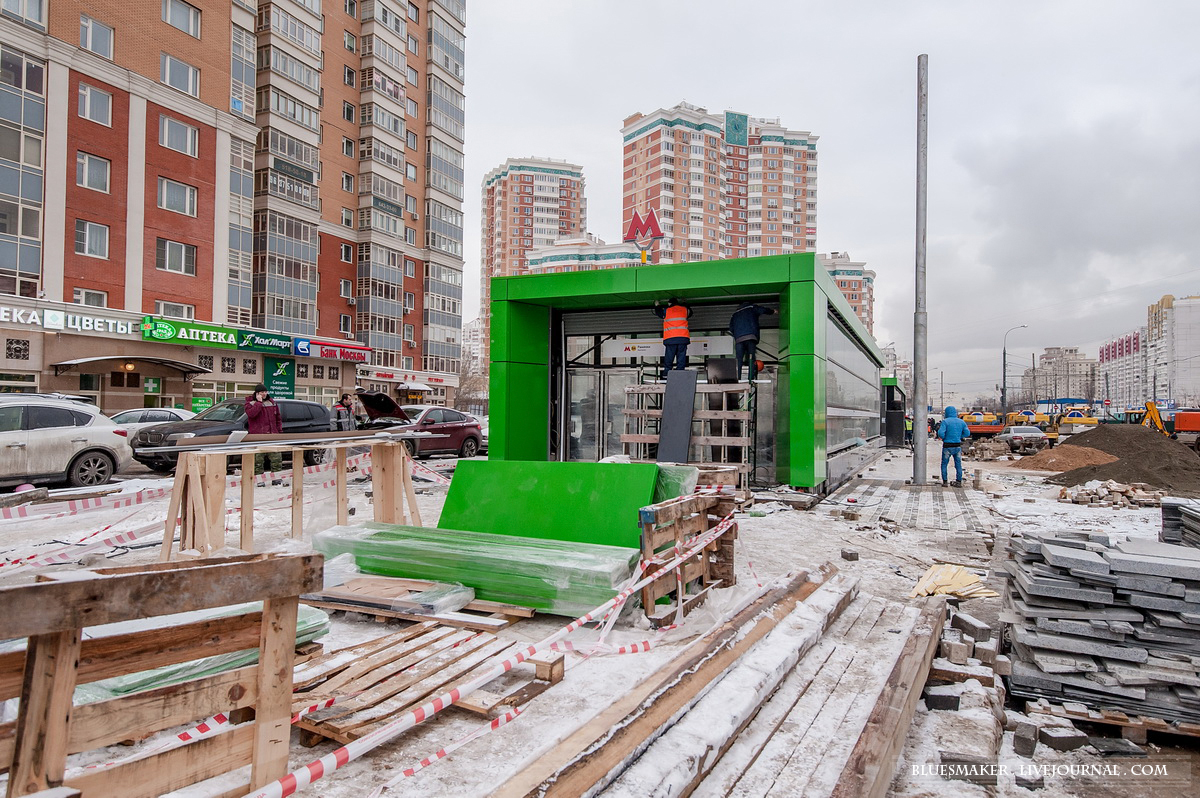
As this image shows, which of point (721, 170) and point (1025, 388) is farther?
point (1025, 388)

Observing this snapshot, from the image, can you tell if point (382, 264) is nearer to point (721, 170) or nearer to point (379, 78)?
point (379, 78)

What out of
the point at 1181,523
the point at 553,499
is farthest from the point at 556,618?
the point at 1181,523

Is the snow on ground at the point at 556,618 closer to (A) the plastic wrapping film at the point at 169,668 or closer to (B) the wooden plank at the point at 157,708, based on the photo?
(A) the plastic wrapping film at the point at 169,668

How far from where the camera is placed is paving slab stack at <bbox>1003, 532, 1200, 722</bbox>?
3.75 metres

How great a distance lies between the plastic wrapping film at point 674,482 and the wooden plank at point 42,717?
182 inches

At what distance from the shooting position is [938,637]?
4.51 meters

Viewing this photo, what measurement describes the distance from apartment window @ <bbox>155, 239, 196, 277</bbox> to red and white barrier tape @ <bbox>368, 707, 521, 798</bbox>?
32.0 m

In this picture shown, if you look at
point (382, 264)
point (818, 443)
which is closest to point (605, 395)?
point (818, 443)

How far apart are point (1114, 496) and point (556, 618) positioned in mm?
12324

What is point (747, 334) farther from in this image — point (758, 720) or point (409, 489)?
point (758, 720)

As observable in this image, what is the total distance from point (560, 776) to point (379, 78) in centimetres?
5084

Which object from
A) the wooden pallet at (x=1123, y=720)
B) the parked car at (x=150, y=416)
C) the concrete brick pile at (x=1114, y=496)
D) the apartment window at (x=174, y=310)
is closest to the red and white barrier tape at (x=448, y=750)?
the wooden pallet at (x=1123, y=720)

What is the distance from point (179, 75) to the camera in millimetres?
29453

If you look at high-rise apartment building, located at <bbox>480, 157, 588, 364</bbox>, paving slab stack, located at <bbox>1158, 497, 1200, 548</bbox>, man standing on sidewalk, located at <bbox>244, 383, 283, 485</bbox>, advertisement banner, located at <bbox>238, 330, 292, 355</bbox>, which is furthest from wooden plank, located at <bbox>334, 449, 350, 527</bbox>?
high-rise apartment building, located at <bbox>480, 157, 588, 364</bbox>
